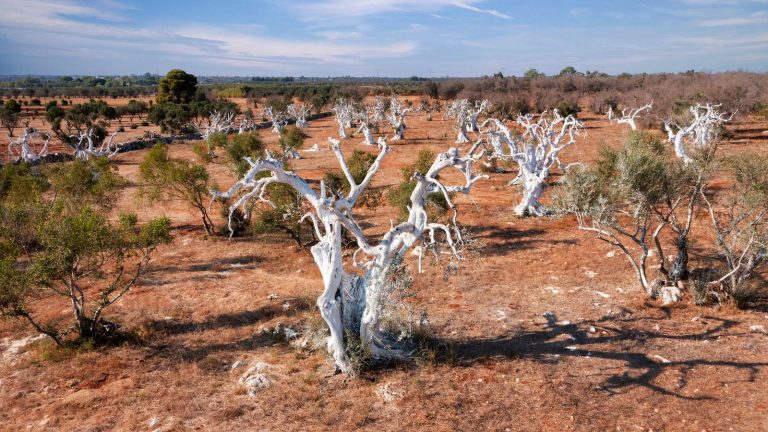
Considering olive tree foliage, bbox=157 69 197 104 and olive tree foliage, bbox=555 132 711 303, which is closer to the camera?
olive tree foliage, bbox=555 132 711 303

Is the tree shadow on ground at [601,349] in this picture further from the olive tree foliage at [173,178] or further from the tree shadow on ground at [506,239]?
the olive tree foliage at [173,178]

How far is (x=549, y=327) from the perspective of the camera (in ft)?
41.2

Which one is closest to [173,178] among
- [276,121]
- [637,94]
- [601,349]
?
[601,349]

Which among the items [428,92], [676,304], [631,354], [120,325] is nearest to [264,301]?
[120,325]

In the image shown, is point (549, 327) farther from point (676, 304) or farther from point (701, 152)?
point (701, 152)

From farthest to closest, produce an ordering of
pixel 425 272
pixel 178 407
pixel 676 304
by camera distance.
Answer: pixel 425 272 < pixel 676 304 < pixel 178 407

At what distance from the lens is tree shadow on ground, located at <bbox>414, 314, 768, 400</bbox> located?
33.3 ft

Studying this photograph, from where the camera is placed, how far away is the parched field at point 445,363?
9.15 metres

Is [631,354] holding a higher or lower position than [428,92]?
lower

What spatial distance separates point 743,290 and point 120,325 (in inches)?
672

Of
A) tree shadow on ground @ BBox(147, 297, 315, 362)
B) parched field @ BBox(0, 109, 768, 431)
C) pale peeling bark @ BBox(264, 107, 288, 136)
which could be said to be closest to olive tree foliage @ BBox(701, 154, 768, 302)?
parched field @ BBox(0, 109, 768, 431)

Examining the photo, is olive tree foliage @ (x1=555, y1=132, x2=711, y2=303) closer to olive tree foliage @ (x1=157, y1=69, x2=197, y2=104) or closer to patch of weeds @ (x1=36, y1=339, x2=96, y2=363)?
patch of weeds @ (x1=36, y1=339, x2=96, y2=363)

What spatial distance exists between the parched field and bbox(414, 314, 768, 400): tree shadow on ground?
0.04 m

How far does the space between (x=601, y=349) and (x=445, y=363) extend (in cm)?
379
